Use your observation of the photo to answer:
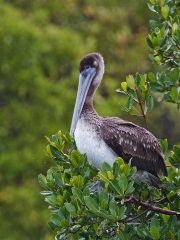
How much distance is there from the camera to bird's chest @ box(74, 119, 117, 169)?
27.7ft

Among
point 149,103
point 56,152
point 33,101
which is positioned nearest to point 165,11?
point 149,103

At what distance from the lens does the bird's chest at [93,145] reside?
844cm

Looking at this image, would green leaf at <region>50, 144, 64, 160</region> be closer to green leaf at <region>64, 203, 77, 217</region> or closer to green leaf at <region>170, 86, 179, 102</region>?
green leaf at <region>64, 203, 77, 217</region>

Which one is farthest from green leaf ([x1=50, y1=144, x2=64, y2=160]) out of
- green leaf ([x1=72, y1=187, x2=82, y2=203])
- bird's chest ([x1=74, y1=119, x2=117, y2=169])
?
green leaf ([x1=72, y1=187, x2=82, y2=203])

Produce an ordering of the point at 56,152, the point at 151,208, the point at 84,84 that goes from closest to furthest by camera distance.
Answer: the point at 151,208
the point at 56,152
the point at 84,84

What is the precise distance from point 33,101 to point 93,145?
58.8 ft

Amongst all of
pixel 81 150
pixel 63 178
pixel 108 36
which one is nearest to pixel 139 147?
pixel 81 150

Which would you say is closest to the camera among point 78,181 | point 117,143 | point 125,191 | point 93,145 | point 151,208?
point 125,191

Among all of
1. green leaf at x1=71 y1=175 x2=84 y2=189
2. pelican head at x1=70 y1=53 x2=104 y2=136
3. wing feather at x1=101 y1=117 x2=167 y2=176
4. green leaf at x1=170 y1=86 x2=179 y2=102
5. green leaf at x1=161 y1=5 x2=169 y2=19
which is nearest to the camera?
green leaf at x1=71 y1=175 x2=84 y2=189

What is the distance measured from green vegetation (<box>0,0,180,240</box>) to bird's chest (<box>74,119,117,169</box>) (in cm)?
1440

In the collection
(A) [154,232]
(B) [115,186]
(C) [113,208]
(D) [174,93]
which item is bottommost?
(A) [154,232]

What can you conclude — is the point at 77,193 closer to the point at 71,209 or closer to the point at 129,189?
the point at 71,209

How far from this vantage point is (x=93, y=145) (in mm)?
8562

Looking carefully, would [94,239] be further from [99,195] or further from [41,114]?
[41,114]
